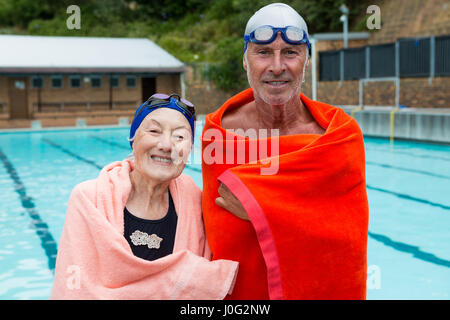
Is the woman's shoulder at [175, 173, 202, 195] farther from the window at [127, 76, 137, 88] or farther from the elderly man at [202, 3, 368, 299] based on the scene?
the window at [127, 76, 137, 88]

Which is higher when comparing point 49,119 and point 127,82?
point 127,82

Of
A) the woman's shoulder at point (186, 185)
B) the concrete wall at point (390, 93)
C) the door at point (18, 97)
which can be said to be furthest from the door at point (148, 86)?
the woman's shoulder at point (186, 185)

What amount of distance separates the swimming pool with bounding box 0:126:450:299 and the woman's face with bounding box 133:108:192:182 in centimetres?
89

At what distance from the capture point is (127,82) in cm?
2534

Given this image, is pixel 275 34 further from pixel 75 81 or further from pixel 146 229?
pixel 75 81

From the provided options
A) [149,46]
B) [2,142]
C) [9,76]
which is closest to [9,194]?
[2,142]

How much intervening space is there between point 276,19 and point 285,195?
617 millimetres

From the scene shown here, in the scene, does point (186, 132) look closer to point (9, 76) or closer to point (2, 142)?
point (2, 142)

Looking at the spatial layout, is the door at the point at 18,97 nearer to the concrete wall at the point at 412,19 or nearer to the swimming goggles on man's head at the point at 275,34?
the concrete wall at the point at 412,19

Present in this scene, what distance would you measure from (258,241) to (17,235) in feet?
16.7

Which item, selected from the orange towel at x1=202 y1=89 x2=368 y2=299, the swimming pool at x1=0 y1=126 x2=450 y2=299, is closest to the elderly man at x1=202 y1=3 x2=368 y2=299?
the orange towel at x1=202 y1=89 x2=368 y2=299

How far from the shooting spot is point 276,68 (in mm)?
1783

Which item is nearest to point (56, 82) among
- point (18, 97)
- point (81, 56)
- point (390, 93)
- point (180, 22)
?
point (18, 97)
